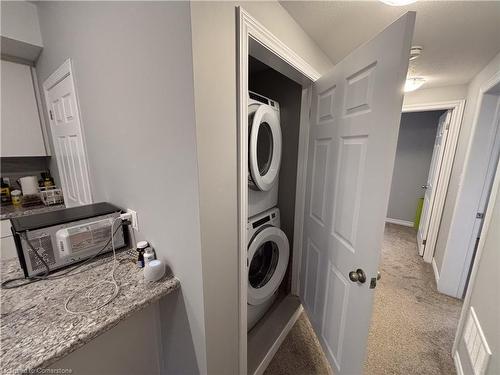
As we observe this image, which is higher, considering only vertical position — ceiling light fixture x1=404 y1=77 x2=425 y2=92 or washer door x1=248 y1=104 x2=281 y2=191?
ceiling light fixture x1=404 y1=77 x2=425 y2=92

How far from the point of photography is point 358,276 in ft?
3.11

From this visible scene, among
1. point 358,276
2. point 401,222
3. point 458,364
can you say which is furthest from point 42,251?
point 401,222

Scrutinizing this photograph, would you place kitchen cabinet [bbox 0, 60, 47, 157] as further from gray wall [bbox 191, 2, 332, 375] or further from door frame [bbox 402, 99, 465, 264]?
door frame [bbox 402, 99, 465, 264]

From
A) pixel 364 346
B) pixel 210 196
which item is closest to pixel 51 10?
pixel 210 196

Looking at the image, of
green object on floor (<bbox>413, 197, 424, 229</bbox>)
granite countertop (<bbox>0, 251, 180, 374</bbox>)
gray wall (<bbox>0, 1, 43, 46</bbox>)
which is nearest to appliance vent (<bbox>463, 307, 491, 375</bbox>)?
granite countertop (<bbox>0, 251, 180, 374</bbox>)

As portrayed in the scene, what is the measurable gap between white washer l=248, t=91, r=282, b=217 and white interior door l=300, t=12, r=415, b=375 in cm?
27

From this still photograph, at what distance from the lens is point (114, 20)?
0.83 metres

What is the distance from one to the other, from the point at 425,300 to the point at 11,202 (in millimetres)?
4000

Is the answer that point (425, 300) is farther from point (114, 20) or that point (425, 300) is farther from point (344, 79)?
point (114, 20)

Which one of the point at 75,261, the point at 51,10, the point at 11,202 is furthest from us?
the point at 11,202

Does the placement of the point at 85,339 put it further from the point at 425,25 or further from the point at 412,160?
the point at 412,160

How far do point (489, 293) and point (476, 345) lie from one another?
0.32 metres

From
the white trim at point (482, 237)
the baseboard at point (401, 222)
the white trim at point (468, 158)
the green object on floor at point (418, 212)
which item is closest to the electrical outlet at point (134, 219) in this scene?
the white trim at point (482, 237)

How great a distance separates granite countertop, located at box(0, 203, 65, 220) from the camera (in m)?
1.58
